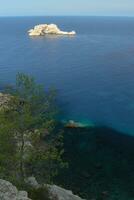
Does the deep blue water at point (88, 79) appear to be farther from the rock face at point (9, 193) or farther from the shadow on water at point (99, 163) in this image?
the rock face at point (9, 193)

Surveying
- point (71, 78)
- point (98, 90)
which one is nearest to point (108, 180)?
point (98, 90)

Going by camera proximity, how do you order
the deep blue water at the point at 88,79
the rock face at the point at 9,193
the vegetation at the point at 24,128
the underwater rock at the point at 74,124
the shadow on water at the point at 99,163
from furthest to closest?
the deep blue water at the point at 88,79
the underwater rock at the point at 74,124
the shadow on water at the point at 99,163
the vegetation at the point at 24,128
the rock face at the point at 9,193

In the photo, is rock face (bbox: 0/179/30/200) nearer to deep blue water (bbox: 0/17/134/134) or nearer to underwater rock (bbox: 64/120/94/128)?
underwater rock (bbox: 64/120/94/128)

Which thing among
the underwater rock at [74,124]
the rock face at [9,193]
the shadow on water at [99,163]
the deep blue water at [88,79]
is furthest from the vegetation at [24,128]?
the deep blue water at [88,79]

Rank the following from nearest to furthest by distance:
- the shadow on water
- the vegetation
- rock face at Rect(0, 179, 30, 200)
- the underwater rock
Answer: rock face at Rect(0, 179, 30, 200), the vegetation, the shadow on water, the underwater rock

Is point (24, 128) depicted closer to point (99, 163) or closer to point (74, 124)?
point (99, 163)

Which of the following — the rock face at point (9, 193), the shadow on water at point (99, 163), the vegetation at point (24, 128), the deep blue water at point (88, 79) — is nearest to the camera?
the rock face at point (9, 193)

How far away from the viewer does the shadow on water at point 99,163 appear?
196ft

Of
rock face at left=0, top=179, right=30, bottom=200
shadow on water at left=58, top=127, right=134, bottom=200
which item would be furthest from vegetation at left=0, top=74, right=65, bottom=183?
shadow on water at left=58, top=127, right=134, bottom=200

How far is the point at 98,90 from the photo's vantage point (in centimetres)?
12119

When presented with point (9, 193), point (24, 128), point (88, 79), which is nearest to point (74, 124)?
point (24, 128)

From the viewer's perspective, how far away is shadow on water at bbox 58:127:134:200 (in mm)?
59688

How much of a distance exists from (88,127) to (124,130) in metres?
7.77

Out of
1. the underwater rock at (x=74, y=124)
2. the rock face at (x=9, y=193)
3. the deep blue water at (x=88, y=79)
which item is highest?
the rock face at (x=9, y=193)
